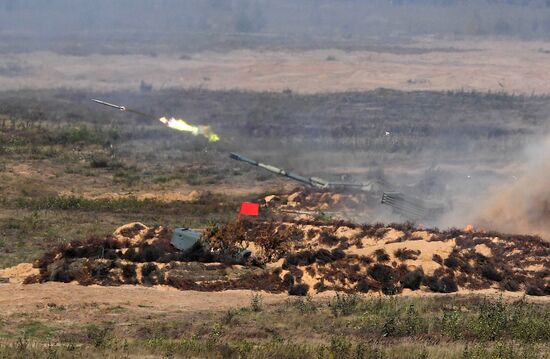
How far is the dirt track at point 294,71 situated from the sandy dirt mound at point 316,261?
5285 cm

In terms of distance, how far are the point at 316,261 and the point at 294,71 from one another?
222ft

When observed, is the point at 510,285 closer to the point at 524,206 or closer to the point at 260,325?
the point at 260,325

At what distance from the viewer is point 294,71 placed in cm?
9169

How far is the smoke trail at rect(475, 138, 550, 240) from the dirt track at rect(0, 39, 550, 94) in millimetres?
48909

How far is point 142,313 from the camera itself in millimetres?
20891

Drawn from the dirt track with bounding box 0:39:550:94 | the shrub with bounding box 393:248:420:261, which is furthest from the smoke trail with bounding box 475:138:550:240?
the dirt track with bounding box 0:39:550:94

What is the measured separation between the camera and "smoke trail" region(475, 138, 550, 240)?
31.2 meters

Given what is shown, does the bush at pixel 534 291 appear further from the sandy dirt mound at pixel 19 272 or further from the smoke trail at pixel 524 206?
the sandy dirt mound at pixel 19 272

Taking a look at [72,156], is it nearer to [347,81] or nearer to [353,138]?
[353,138]

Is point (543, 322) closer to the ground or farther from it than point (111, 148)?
farther from it

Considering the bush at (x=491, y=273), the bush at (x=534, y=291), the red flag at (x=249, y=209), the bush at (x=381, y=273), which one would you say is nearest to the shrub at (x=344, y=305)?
the bush at (x=381, y=273)

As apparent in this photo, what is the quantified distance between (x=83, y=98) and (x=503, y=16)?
290 ft

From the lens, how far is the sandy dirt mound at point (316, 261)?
79.1 feet

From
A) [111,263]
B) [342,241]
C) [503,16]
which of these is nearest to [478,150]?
[342,241]
